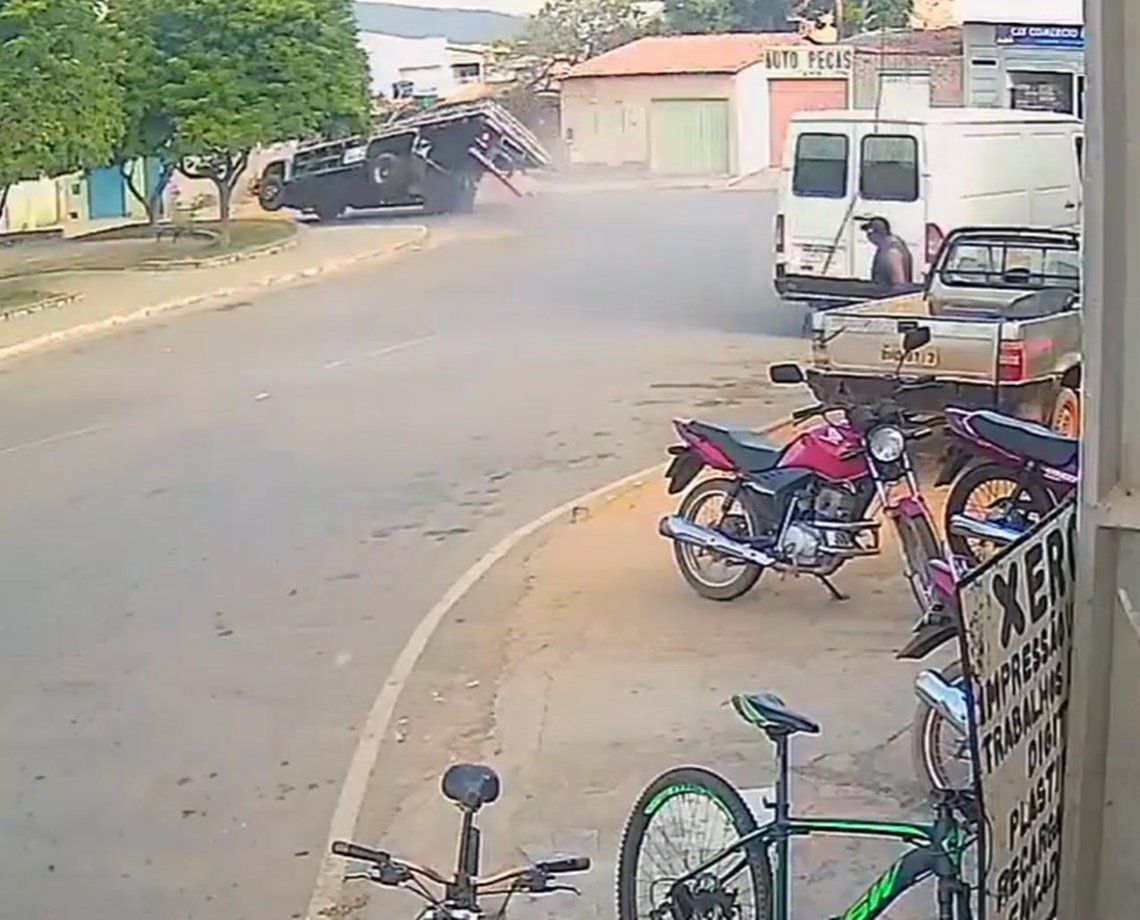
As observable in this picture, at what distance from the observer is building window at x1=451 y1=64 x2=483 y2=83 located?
61.2 metres

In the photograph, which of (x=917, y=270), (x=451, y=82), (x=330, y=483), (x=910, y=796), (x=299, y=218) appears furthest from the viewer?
(x=451, y=82)

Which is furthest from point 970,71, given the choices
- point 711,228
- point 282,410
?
point 282,410

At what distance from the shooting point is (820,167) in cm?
1958

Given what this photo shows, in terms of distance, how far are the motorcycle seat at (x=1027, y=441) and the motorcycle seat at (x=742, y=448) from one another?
3.37 feet

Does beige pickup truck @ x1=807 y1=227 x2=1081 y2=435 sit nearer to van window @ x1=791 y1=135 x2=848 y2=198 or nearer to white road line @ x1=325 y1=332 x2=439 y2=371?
van window @ x1=791 y1=135 x2=848 y2=198

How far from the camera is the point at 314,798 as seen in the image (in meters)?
7.04

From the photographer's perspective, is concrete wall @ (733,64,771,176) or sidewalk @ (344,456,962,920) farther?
concrete wall @ (733,64,771,176)

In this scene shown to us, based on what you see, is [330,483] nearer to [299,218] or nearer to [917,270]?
[917,270]

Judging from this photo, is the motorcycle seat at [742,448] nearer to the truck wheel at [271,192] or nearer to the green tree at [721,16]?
the truck wheel at [271,192]

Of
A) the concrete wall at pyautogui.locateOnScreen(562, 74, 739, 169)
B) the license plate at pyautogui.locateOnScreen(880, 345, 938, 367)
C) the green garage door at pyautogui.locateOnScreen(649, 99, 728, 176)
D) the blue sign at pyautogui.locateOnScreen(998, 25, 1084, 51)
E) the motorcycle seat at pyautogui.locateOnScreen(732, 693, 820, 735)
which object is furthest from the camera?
the concrete wall at pyautogui.locateOnScreen(562, 74, 739, 169)

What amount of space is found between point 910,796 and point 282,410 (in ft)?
33.6

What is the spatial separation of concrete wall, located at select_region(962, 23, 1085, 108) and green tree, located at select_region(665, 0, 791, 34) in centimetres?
2429

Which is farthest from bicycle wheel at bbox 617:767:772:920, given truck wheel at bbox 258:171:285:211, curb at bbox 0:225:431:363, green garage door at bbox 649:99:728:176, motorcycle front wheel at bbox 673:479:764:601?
green garage door at bbox 649:99:728:176

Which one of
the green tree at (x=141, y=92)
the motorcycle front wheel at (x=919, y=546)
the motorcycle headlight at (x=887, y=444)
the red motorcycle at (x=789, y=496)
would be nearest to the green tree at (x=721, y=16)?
the green tree at (x=141, y=92)
